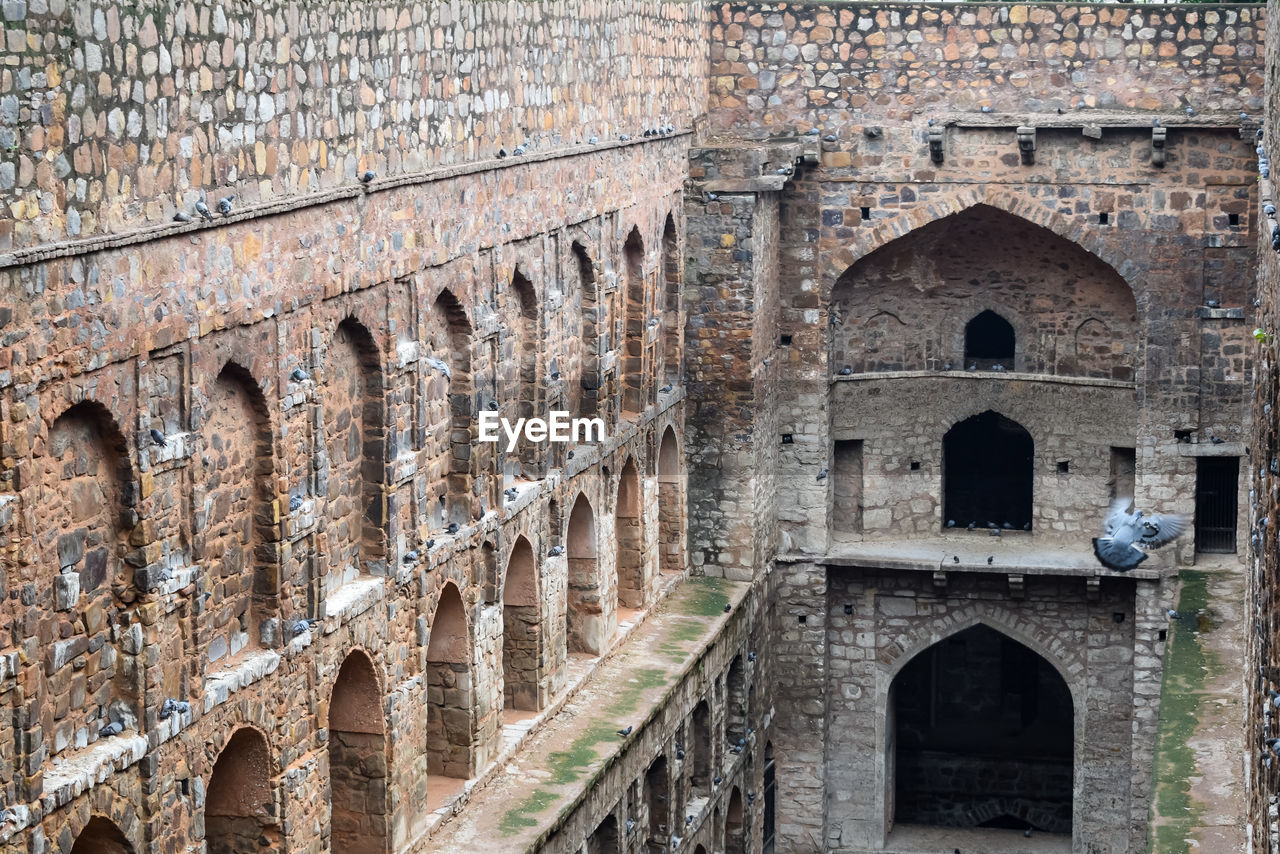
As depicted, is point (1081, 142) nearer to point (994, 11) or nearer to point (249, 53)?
point (994, 11)

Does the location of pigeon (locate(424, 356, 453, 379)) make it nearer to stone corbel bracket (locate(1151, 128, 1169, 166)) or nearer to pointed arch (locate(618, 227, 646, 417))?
pointed arch (locate(618, 227, 646, 417))

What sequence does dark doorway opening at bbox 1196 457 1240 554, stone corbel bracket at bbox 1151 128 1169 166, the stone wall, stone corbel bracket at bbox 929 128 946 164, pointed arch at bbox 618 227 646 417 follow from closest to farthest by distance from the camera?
1. the stone wall
2. pointed arch at bbox 618 227 646 417
3. stone corbel bracket at bbox 1151 128 1169 166
4. stone corbel bracket at bbox 929 128 946 164
5. dark doorway opening at bbox 1196 457 1240 554

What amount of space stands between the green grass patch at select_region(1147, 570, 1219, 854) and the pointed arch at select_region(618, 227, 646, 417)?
4531 mm

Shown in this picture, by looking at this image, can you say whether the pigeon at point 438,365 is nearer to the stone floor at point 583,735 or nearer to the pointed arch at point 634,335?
the stone floor at point 583,735

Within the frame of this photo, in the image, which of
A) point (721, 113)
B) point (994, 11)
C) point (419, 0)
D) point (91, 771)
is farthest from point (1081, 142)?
point (91, 771)

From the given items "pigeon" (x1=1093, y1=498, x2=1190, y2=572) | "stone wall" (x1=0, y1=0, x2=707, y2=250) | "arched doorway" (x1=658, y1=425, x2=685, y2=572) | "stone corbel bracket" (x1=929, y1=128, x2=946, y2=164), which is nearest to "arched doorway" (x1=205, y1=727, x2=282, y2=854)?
"stone wall" (x1=0, y1=0, x2=707, y2=250)

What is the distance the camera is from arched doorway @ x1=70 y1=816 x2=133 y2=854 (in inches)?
417

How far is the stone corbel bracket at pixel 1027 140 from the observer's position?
20.0 metres

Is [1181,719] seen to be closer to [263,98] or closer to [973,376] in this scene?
[973,376]

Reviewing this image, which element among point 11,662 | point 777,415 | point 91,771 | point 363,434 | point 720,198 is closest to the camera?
point 11,662

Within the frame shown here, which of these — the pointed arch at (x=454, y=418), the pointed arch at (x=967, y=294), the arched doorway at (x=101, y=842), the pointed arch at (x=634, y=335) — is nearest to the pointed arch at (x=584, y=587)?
the pointed arch at (x=634, y=335)

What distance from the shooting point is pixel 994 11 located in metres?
20.2

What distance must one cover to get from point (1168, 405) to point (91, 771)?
41.2 feet

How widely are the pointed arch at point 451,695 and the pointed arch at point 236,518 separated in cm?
282
